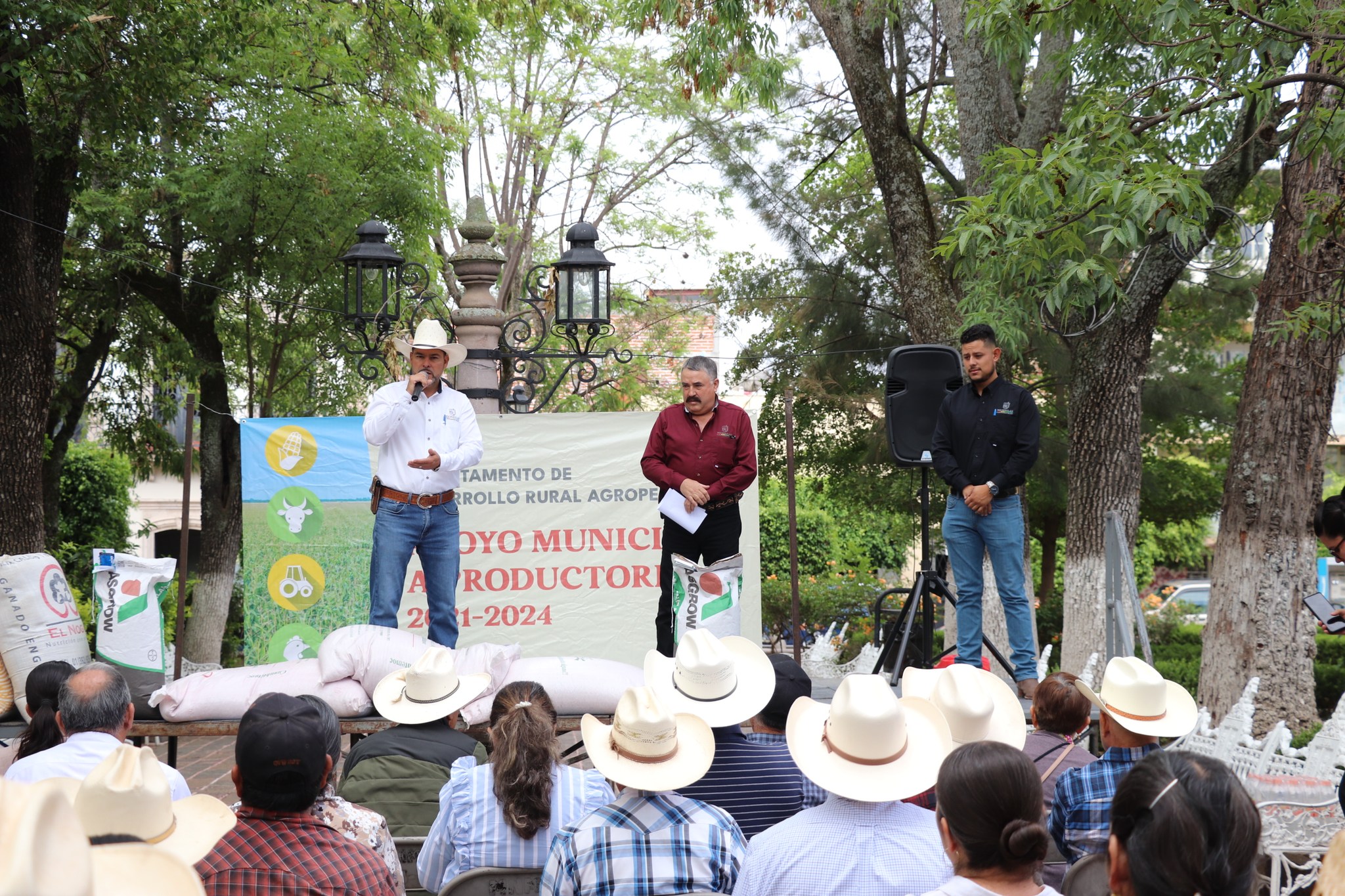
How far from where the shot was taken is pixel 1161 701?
317 centimetres

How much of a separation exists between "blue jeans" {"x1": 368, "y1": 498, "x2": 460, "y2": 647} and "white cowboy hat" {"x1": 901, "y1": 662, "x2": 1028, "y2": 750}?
2.90 m

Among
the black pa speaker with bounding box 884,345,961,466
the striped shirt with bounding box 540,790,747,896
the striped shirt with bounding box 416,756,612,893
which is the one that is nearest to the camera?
the striped shirt with bounding box 540,790,747,896

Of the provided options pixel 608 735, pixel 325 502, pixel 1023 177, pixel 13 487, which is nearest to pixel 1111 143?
pixel 1023 177

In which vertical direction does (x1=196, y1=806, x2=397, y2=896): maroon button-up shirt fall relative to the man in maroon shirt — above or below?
below

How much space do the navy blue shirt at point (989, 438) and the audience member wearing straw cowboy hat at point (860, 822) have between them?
273 cm

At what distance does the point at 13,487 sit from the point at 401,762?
5699mm

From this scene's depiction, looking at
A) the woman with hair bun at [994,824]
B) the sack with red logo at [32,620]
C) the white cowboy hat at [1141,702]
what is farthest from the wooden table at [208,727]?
the woman with hair bun at [994,824]

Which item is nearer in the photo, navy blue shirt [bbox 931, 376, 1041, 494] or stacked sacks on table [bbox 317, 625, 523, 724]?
stacked sacks on table [bbox 317, 625, 523, 724]

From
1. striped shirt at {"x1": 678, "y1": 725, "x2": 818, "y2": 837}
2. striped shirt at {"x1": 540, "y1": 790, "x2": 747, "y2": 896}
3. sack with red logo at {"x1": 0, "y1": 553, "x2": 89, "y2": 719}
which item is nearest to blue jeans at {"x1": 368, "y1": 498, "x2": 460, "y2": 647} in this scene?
sack with red logo at {"x1": 0, "y1": 553, "x2": 89, "y2": 719}

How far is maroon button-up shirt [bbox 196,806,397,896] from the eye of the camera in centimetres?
227

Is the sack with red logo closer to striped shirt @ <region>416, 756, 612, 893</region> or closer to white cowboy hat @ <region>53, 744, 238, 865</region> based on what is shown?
striped shirt @ <region>416, 756, 612, 893</region>

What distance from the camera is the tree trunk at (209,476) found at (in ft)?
34.5

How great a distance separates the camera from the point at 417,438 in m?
5.45

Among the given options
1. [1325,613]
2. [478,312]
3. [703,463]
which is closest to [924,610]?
[703,463]
